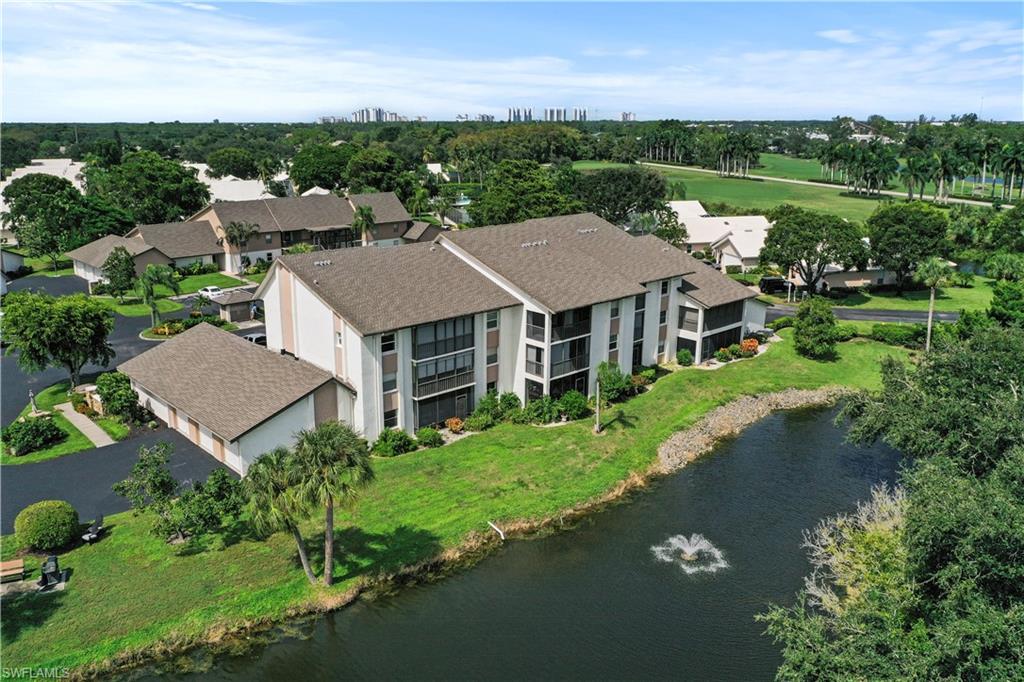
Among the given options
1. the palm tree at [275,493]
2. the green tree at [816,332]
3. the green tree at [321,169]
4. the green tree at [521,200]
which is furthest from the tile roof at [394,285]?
the green tree at [321,169]

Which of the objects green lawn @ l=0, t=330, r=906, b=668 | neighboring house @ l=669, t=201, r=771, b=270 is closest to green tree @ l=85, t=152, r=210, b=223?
neighboring house @ l=669, t=201, r=771, b=270

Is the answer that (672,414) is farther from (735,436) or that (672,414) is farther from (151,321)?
(151,321)

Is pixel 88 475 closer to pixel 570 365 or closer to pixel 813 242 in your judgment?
pixel 570 365

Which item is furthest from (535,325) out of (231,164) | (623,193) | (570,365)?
A: (231,164)

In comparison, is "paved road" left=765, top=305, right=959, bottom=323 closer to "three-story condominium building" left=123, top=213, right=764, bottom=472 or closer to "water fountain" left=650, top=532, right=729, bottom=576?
"three-story condominium building" left=123, top=213, right=764, bottom=472

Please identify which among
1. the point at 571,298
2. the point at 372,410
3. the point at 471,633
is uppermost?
the point at 571,298

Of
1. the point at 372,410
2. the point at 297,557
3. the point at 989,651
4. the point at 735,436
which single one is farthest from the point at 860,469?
the point at 297,557

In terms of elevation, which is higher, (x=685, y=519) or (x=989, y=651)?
(x=989, y=651)
